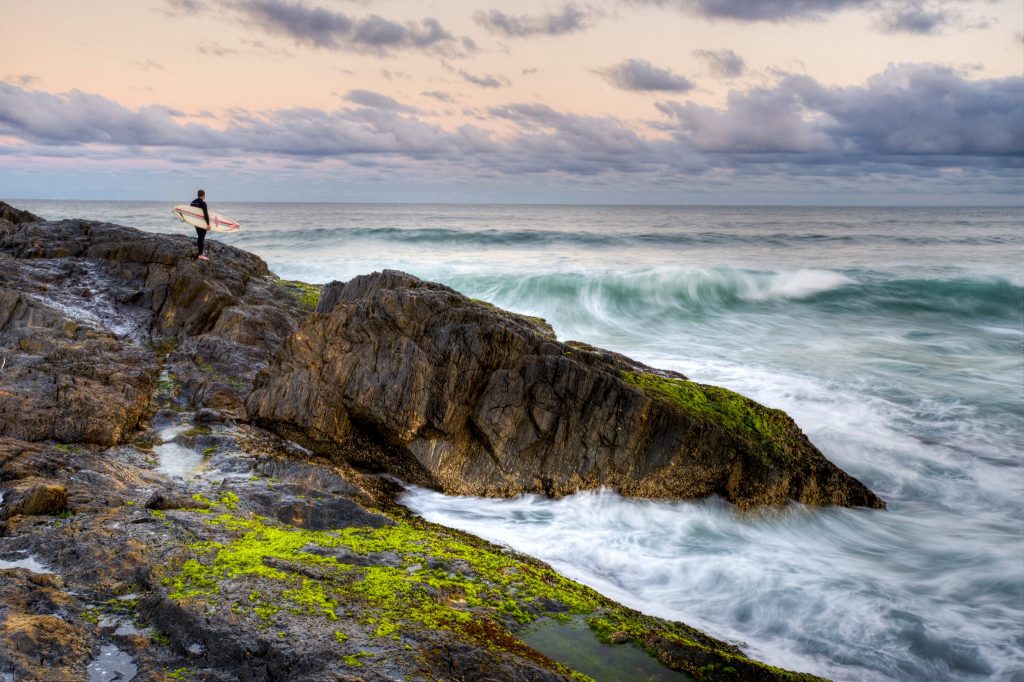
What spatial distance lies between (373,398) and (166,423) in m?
2.71

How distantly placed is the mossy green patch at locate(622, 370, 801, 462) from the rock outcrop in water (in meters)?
0.04

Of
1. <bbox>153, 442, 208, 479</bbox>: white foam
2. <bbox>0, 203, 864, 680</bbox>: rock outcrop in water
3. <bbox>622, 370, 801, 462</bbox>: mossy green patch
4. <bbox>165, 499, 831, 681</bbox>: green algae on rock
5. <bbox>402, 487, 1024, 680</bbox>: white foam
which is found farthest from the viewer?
<bbox>622, 370, 801, 462</bbox>: mossy green patch

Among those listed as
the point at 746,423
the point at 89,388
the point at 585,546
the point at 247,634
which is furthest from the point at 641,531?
the point at 89,388

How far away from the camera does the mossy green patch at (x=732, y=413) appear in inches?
360

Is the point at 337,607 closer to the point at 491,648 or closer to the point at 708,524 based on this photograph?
the point at 491,648

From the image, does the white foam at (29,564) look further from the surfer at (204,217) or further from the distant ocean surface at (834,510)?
the surfer at (204,217)

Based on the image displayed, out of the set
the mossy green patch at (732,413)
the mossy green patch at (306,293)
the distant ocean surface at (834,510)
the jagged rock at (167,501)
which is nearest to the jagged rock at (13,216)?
the mossy green patch at (306,293)

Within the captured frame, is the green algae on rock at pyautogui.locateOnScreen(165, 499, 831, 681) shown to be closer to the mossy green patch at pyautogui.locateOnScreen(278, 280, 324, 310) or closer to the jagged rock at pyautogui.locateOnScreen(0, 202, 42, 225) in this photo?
the mossy green patch at pyautogui.locateOnScreen(278, 280, 324, 310)

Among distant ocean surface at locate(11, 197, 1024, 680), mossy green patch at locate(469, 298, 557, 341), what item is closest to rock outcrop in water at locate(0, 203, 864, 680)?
distant ocean surface at locate(11, 197, 1024, 680)

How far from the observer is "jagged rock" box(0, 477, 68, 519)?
599 centimetres

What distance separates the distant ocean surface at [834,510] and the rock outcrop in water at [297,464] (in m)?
0.69

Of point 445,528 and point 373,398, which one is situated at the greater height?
point 373,398

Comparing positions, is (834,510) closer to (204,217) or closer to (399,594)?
(399,594)

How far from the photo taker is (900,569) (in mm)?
8477
